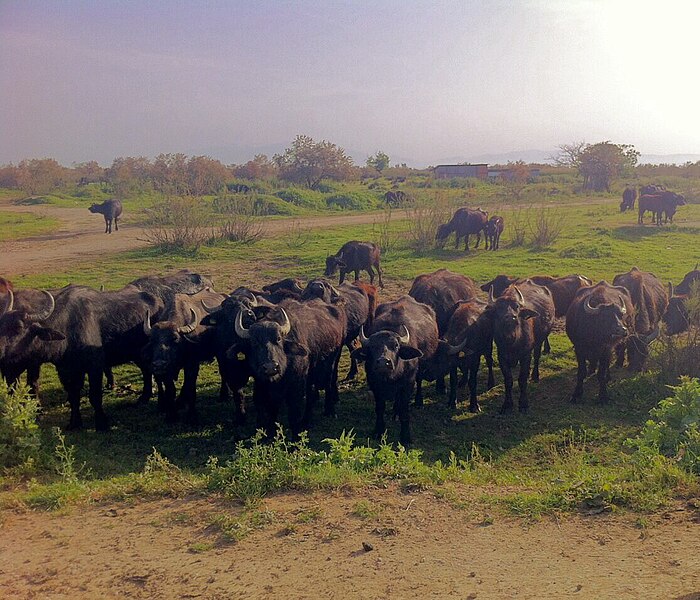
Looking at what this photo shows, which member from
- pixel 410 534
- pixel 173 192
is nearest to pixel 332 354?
pixel 410 534

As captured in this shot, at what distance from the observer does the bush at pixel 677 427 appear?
591 cm

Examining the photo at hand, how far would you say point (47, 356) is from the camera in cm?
765

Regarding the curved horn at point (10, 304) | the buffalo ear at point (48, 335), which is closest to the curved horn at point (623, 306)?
the buffalo ear at point (48, 335)

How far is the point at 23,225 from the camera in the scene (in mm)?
29469

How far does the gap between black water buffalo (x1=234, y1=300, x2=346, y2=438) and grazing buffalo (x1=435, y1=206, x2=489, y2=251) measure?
48.9 ft

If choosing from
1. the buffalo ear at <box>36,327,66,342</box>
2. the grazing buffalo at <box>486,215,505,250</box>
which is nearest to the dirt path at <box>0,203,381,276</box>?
the grazing buffalo at <box>486,215,505,250</box>

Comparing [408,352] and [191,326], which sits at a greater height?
[191,326]

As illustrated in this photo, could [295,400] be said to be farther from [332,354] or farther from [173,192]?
[173,192]

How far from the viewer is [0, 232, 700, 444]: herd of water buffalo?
751cm

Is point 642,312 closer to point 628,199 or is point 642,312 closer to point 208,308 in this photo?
→ point 208,308

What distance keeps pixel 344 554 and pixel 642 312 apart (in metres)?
8.41

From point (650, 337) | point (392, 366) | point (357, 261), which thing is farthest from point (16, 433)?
point (357, 261)

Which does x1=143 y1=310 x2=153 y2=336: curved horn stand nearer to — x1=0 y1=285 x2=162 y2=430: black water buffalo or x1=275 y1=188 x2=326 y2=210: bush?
x1=0 y1=285 x2=162 y2=430: black water buffalo

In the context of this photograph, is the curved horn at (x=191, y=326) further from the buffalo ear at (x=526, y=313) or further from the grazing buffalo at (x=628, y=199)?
the grazing buffalo at (x=628, y=199)
